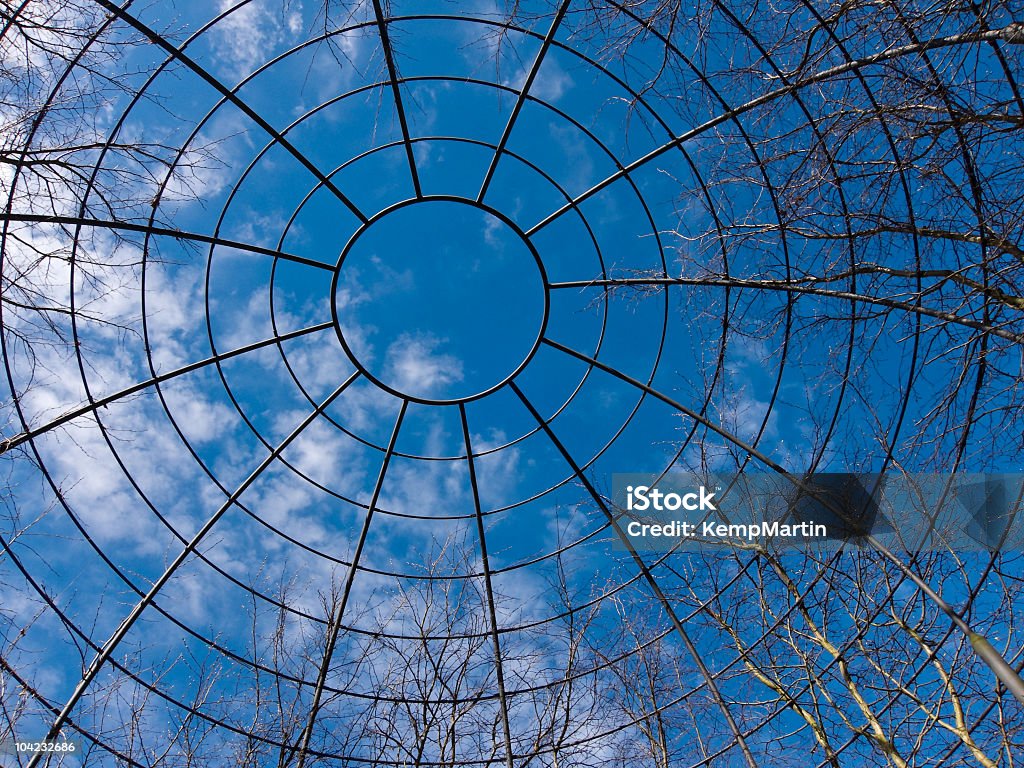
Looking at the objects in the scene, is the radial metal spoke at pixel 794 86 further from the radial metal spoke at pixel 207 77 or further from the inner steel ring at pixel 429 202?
the radial metal spoke at pixel 207 77

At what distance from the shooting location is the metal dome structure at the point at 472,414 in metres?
8.71

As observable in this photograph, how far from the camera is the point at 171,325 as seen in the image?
1312cm

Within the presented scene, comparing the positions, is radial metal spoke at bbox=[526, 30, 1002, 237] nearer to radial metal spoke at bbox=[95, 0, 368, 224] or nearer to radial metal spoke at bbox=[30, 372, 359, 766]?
radial metal spoke at bbox=[95, 0, 368, 224]

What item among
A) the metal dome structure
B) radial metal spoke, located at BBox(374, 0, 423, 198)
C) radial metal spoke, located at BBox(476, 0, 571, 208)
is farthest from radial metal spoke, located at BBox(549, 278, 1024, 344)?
radial metal spoke, located at BBox(374, 0, 423, 198)

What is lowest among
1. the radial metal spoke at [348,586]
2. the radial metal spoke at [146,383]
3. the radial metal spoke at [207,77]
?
the radial metal spoke at [348,586]

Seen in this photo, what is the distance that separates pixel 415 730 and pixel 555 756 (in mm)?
2104

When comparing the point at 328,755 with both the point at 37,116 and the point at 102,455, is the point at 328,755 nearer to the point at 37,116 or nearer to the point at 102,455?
the point at 102,455

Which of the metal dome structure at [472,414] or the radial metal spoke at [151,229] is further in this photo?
the metal dome structure at [472,414]

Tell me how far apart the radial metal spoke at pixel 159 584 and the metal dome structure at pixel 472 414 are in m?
0.07

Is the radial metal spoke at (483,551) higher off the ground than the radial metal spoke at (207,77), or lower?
lower

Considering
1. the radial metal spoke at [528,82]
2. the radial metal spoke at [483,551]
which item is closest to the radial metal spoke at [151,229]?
the radial metal spoke at [528,82]

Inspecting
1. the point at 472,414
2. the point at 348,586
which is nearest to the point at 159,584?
the point at 348,586

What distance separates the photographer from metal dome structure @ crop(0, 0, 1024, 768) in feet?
28.6

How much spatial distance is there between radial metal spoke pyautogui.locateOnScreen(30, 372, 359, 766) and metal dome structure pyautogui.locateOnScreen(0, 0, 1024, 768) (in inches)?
2.6
